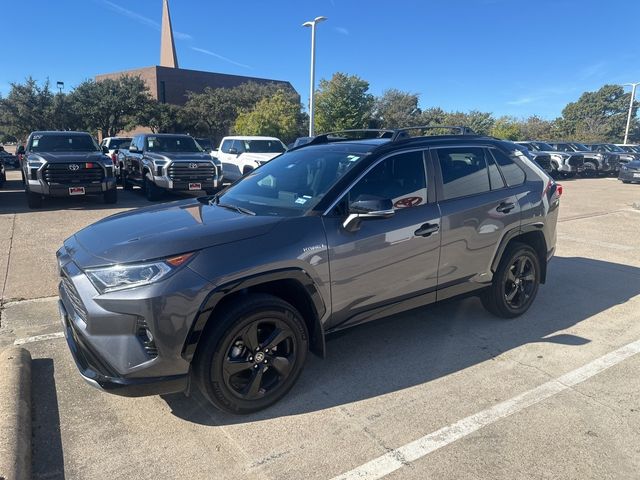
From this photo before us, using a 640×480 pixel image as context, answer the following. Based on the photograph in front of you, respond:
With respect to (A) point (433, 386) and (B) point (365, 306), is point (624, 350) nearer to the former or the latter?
(A) point (433, 386)

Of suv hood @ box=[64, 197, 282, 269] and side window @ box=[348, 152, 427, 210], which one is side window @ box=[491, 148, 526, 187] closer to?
side window @ box=[348, 152, 427, 210]

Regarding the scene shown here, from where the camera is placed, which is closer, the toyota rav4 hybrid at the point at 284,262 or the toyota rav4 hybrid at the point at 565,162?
the toyota rav4 hybrid at the point at 284,262

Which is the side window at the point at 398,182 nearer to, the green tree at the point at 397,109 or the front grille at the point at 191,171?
the front grille at the point at 191,171

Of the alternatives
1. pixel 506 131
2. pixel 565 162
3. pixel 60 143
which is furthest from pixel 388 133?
pixel 506 131

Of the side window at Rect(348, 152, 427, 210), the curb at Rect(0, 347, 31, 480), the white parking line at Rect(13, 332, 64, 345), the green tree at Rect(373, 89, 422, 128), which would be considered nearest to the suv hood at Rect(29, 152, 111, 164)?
the white parking line at Rect(13, 332, 64, 345)

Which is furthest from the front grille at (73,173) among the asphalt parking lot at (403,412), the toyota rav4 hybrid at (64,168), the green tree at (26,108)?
the green tree at (26,108)

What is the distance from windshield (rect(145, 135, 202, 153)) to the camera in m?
13.3

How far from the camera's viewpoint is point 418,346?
158 inches

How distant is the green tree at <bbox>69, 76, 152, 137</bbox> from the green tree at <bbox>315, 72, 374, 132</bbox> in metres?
17.4

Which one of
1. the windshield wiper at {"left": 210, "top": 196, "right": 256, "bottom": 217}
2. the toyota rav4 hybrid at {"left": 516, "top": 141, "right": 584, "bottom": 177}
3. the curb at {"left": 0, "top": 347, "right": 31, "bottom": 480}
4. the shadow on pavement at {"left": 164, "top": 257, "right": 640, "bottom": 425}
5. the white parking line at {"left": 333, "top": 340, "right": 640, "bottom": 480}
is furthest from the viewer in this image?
the toyota rav4 hybrid at {"left": 516, "top": 141, "right": 584, "bottom": 177}

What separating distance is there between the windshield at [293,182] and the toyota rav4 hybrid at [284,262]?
0.05ft

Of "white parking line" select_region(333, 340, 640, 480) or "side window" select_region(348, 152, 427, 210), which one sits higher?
"side window" select_region(348, 152, 427, 210)

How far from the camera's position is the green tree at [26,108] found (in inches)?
1494

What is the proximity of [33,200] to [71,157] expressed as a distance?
1376 millimetres
